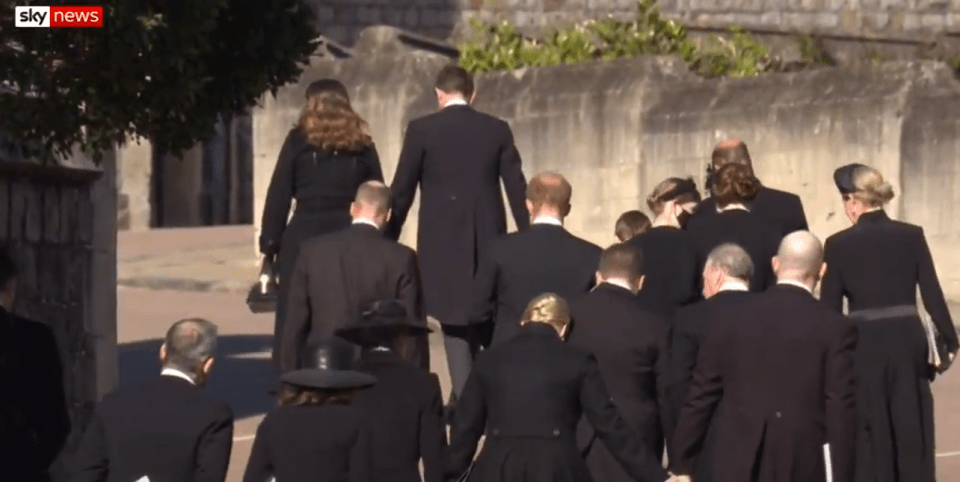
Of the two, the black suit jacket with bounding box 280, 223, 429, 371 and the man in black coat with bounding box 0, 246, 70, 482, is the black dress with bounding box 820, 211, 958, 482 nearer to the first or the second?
the black suit jacket with bounding box 280, 223, 429, 371

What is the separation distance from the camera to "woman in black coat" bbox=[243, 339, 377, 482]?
836 cm

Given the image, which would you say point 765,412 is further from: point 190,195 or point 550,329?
point 190,195

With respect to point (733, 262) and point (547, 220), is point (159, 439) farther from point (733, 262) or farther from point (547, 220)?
point (547, 220)

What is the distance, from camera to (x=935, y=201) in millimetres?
20391

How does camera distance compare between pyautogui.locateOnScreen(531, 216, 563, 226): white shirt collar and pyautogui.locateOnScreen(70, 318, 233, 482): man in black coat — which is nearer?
pyautogui.locateOnScreen(70, 318, 233, 482): man in black coat

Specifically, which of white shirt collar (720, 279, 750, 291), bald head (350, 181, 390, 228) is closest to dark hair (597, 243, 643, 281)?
white shirt collar (720, 279, 750, 291)

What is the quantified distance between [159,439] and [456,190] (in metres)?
4.32

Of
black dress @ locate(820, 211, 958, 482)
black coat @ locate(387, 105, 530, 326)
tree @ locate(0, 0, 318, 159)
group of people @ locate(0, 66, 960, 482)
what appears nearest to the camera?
group of people @ locate(0, 66, 960, 482)

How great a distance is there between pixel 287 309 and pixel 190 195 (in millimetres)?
23473

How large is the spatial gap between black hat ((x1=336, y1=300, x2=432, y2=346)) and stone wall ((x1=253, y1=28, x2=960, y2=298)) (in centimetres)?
1116

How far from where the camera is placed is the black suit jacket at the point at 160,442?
26.9 feet

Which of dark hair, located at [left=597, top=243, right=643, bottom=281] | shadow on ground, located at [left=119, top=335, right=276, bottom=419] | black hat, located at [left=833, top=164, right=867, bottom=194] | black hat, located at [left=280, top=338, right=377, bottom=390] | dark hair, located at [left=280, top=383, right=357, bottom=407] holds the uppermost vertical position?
black hat, located at [left=833, top=164, right=867, bottom=194]

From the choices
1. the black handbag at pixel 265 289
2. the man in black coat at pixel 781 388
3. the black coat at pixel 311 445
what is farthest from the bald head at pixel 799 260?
the black handbag at pixel 265 289

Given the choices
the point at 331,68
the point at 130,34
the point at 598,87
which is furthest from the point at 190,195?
the point at 130,34
